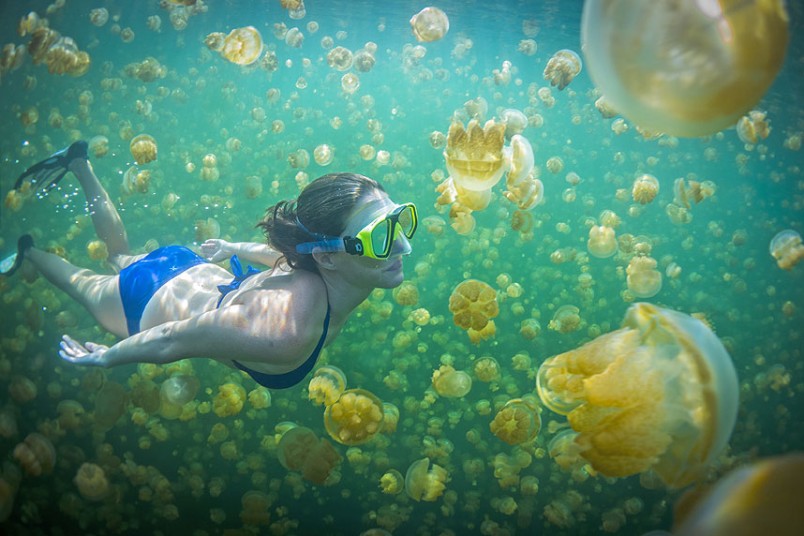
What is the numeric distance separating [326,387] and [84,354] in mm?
2079

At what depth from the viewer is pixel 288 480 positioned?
4246 millimetres

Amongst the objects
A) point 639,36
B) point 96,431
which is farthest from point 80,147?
point 639,36

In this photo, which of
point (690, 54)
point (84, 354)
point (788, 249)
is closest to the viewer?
point (690, 54)

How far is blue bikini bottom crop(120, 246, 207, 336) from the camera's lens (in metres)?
3.23

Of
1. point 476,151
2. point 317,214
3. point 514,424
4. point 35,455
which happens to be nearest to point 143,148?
point 35,455

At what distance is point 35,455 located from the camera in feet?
11.4

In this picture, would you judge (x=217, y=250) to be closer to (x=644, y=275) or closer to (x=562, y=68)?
(x=562, y=68)

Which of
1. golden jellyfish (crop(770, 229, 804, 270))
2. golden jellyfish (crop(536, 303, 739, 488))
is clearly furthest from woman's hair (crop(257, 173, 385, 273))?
golden jellyfish (crop(770, 229, 804, 270))

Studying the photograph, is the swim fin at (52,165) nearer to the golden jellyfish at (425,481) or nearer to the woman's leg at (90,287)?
the woman's leg at (90,287)

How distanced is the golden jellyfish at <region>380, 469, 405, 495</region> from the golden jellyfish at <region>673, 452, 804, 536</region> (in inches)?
122

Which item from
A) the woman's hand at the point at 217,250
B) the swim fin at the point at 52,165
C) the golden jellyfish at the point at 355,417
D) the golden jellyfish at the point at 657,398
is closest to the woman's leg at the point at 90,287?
the woman's hand at the point at 217,250

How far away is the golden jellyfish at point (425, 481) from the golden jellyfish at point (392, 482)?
8 centimetres

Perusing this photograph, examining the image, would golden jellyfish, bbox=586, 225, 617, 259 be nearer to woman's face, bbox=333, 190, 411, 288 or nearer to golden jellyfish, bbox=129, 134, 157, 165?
woman's face, bbox=333, 190, 411, 288

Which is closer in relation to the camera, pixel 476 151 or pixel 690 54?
pixel 690 54
